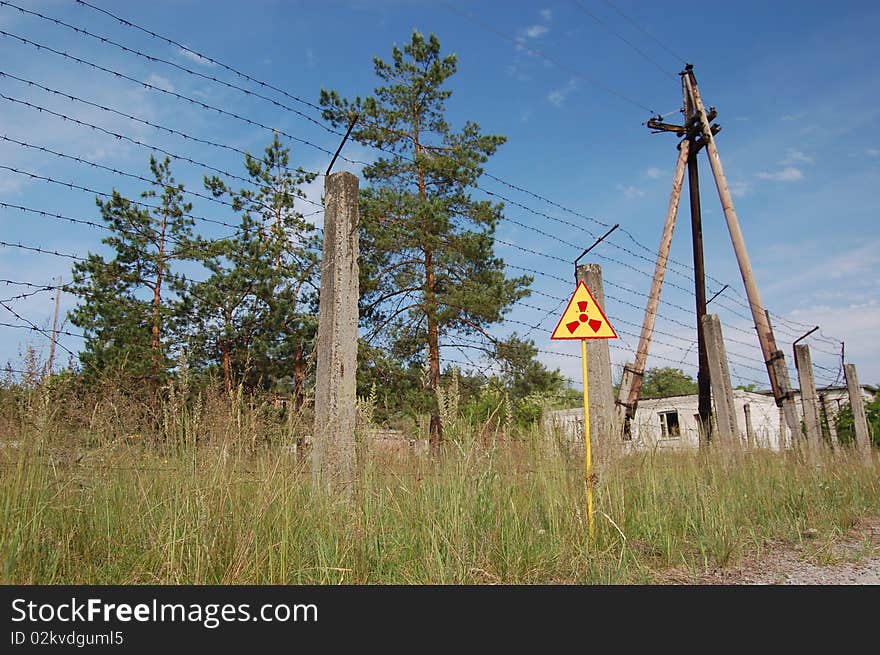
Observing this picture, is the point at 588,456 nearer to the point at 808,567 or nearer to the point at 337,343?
the point at 808,567

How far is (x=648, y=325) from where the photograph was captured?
33.9 feet

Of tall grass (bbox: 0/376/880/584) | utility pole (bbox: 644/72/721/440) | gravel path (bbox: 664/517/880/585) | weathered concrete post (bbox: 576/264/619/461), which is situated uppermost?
utility pole (bbox: 644/72/721/440)

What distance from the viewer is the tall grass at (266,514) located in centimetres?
295

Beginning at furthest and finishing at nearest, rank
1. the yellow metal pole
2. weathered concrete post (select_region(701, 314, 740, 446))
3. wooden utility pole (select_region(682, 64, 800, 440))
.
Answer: wooden utility pole (select_region(682, 64, 800, 440))
weathered concrete post (select_region(701, 314, 740, 446))
the yellow metal pole

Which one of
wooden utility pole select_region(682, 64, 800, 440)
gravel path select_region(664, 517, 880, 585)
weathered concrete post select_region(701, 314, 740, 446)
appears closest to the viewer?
gravel path select_region(664, 517, 880, 585)

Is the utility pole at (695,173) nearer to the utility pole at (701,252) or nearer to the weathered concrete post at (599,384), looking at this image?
the utility pole at (701,252)

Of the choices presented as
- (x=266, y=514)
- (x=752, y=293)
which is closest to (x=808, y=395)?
(x=752, y=293)

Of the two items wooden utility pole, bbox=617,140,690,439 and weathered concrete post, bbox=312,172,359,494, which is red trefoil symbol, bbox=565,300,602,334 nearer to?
weathered concrete post, bbox=312,172,359,494

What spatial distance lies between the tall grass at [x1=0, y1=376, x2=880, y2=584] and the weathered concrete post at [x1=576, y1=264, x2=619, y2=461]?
68 cm

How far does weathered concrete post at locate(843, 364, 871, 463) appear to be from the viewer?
1136 cm

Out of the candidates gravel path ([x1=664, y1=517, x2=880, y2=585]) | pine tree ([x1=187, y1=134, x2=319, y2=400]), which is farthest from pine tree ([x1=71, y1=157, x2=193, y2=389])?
gravel path ([x1=664, y1=517, x2=880, y2=585])

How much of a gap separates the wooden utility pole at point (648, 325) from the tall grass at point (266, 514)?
4676 mm

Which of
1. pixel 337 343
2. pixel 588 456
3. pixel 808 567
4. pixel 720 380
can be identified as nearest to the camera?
pixel 337 343

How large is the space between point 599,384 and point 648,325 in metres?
4.97
